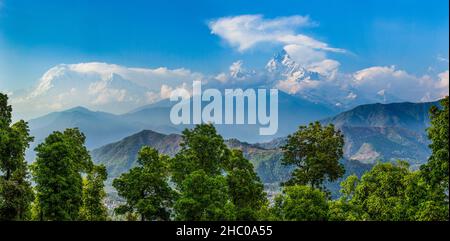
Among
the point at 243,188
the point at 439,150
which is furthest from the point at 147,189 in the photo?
the point at 439,150

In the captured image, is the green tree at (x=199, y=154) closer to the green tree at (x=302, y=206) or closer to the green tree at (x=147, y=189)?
the green tree at (x=147, y=189)

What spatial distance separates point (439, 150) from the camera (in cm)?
2756

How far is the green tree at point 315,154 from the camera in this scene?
51.2m

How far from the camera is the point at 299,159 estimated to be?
5447 cm

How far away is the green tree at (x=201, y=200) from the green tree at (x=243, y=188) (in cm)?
421

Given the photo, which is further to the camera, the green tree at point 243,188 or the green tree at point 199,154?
the green tree at point 243,188

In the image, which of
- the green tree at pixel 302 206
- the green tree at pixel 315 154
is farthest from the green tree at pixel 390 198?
the green tree at pixel 315 154

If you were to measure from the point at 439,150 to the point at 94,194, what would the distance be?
121 ft

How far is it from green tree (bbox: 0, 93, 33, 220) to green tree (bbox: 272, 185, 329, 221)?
2341cm

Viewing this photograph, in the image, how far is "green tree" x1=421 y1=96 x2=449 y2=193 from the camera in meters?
27.2

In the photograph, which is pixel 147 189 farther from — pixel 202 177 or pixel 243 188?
pixel 243 188
